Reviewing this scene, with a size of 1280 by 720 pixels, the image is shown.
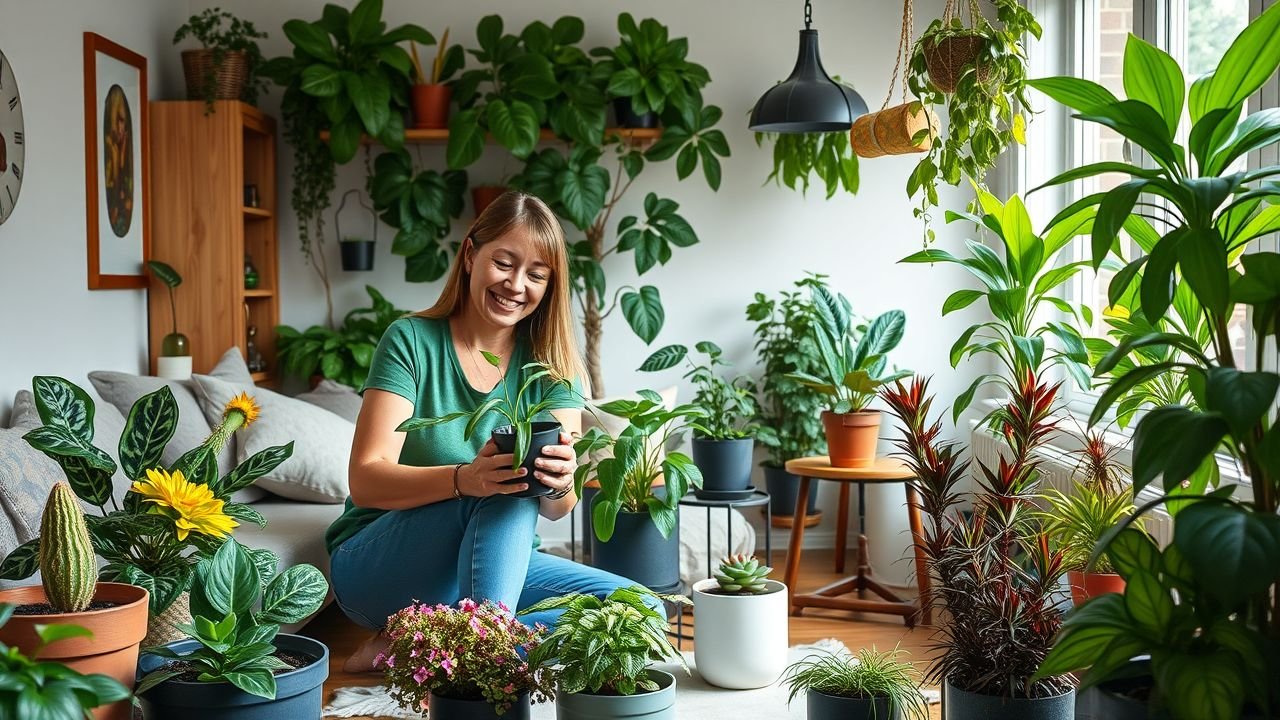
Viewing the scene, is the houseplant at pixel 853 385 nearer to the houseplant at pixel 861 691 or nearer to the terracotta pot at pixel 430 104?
the houseplant at pixel 861 691

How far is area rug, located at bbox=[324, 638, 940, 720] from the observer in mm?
2539

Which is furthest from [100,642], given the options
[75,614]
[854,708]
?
[854,708]

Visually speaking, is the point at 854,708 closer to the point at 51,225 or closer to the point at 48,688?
the point at 48,688

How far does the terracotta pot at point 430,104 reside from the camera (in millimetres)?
4457

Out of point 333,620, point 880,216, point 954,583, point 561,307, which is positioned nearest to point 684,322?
point 880,216

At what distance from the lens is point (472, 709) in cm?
173

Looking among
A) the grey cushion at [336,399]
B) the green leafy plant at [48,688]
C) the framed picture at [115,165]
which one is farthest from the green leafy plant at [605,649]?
the framed picture at [115,165]

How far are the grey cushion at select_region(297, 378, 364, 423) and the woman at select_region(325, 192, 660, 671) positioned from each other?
1551 mm

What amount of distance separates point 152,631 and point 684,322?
10.8ft

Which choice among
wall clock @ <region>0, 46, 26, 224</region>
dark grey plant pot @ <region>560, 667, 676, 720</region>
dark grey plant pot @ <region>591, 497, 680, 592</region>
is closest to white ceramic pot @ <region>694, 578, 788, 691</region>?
dark grey plant pot @ <region>591, 497, 680, 592</region>

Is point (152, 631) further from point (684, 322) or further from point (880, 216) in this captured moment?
point (880, 216)

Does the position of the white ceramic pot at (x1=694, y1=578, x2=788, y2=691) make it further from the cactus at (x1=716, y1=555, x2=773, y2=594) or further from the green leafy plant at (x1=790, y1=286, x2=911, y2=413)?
the green leafy plant at (x1=790, y1=286, x2=911, y2=413)

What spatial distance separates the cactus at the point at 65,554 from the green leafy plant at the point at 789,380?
3.22m

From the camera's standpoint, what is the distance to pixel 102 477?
5.48ft
